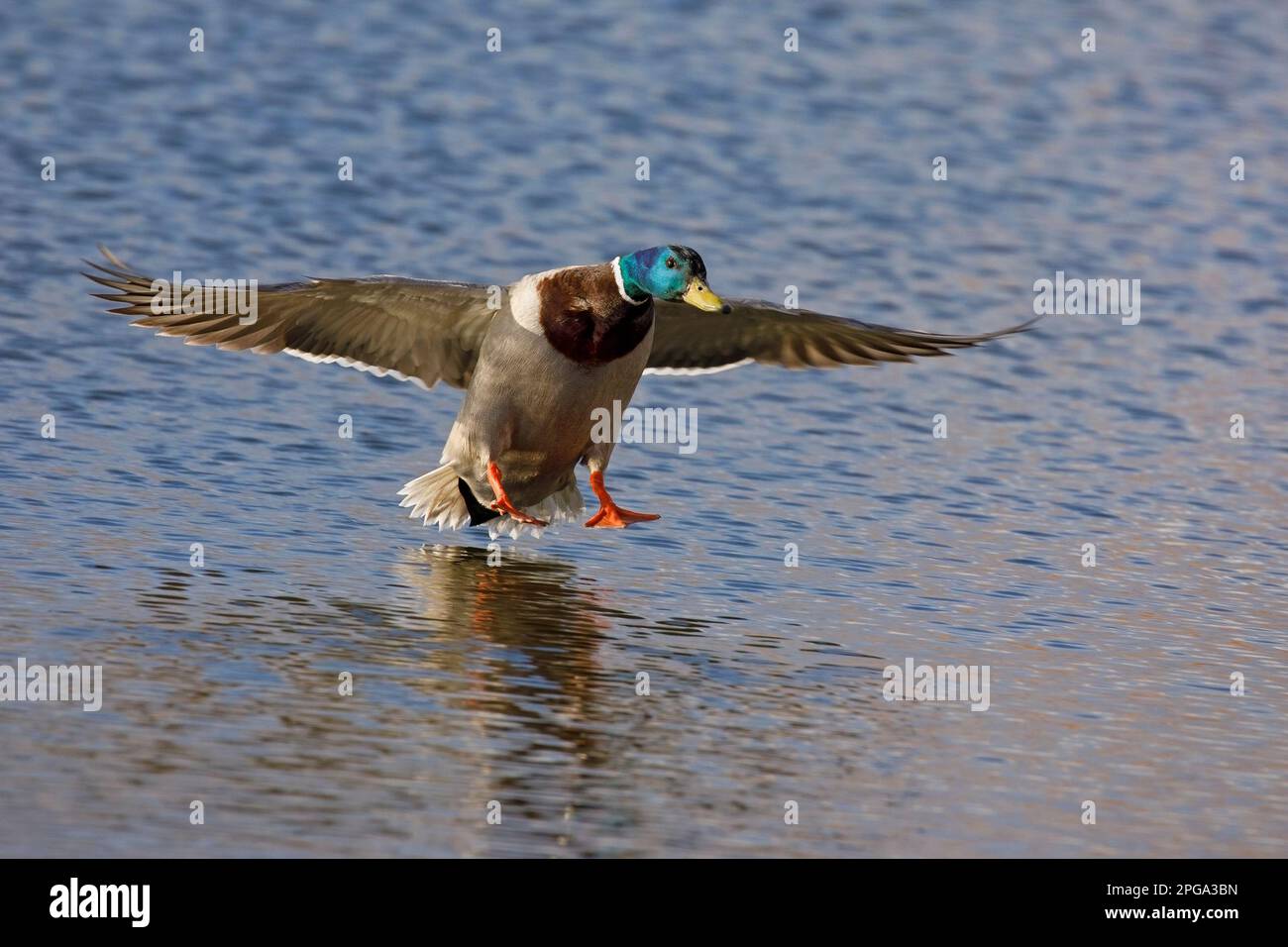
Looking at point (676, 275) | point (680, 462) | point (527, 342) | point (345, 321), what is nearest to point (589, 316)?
point (527, 342)

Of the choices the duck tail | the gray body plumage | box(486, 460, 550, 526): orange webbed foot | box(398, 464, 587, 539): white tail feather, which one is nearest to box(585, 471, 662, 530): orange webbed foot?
the gray body plumage

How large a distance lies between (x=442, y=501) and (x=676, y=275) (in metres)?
2.20

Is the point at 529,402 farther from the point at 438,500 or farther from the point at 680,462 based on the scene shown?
the point at 680,462

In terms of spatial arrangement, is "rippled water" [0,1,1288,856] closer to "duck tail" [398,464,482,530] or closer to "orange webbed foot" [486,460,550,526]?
"duck tail" [398,464,482,530]

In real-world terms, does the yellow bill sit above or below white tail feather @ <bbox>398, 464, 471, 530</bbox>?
above

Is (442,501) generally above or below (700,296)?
below

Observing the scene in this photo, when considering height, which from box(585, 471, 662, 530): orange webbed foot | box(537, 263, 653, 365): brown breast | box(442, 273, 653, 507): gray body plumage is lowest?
box(585, 471, 662, 530): orange webbed foot

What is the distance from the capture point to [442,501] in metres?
12.0

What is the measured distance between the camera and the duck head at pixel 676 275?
10664mm

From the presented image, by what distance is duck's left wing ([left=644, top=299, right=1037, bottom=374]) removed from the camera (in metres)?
11.9

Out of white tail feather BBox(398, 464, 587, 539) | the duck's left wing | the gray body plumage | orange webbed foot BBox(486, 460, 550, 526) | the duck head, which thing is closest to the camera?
the duck head

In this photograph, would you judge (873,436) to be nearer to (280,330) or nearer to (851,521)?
(851,521)

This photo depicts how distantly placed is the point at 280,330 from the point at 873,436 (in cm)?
463
